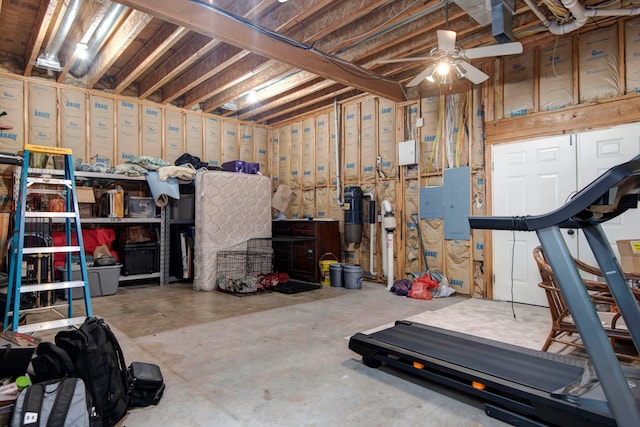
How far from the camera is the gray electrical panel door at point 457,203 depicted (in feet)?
16.9

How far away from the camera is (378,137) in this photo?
634 centimetres

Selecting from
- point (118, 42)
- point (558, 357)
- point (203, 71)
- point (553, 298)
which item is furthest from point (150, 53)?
point (558, 357)

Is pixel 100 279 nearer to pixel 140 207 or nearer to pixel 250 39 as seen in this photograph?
pixel 140 207

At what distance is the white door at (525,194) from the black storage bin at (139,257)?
5.19m

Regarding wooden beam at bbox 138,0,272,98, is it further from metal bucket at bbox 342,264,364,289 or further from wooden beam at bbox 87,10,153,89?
metal bucket at bbox 342,264,364,289

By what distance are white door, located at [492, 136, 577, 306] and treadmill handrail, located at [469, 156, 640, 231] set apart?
326cm

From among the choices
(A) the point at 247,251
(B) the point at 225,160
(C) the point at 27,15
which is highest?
(C) the point at 27,15

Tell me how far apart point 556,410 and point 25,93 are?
7270 mm

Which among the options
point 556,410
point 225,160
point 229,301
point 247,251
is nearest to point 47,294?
point 229,301

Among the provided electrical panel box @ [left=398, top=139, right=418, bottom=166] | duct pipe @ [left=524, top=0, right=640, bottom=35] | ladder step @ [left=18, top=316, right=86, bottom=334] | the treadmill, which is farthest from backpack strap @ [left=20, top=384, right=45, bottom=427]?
electrical panel box @ [left=398, top=139, right=418, bottom=166]

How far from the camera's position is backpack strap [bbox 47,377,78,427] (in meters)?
1.64

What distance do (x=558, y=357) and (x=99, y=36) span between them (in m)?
5.91

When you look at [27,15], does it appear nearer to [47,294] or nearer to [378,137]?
[47,294]

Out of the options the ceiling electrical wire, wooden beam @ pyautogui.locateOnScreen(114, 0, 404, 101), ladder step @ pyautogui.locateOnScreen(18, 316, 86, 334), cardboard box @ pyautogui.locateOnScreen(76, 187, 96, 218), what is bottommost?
ladder step @ pyautogui.locateOnScreen(18, 316, 86, 334)
